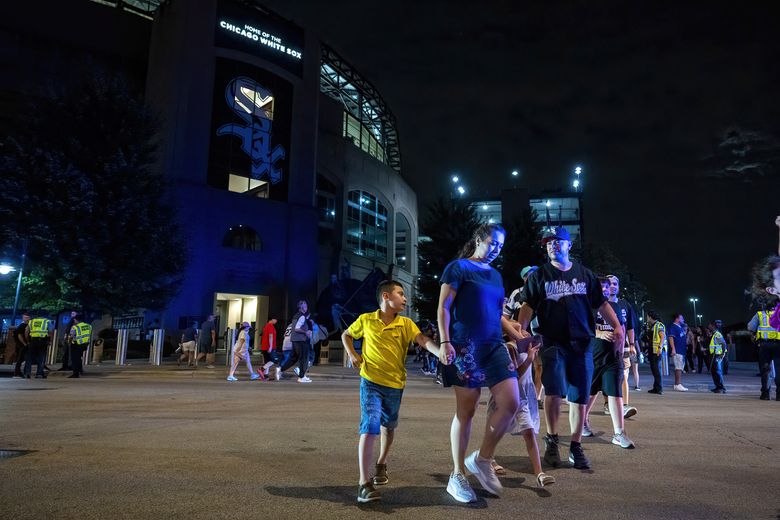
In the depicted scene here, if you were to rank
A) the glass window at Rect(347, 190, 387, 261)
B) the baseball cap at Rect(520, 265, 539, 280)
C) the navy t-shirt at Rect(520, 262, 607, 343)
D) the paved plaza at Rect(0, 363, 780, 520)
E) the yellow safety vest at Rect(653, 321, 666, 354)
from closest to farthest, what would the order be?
1. the paved plaza at Rect(0, 363, 780, 520)
2. the navy t-shirt at Rect(520, 262, 607, 343)
3. the baseball cap at Rect(520, 265, 539, 280)
4. the yellow safety vest at Rect(653, 321, 666, 354)
5. the glass window at Rect(347, 190, 387, 261)

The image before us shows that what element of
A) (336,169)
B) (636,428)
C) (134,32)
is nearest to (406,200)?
(336,169)

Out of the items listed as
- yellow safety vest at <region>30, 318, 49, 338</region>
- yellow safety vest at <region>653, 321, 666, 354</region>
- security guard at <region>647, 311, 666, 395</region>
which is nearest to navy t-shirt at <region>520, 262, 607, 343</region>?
security guard at <region>647, 311, 666, 395</region>

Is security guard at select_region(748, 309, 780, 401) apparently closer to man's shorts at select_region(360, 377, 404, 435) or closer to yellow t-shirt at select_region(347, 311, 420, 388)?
yellow t-shirt at select_region(347, 311, 420, 388)

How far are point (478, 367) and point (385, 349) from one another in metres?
0.69

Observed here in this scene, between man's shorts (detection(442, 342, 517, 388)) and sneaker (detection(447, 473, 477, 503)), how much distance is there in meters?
0.61

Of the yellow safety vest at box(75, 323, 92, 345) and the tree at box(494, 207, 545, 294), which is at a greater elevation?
the tree at box(494, 207, 545, 294)

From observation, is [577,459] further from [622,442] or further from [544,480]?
[622,442]

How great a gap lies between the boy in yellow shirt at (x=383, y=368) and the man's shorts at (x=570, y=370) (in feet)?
4.19

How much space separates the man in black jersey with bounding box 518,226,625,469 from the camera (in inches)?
174

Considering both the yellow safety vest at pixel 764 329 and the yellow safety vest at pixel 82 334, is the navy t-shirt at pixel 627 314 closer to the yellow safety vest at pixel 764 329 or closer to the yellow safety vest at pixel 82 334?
the yellow safety vest at pixel 764 329

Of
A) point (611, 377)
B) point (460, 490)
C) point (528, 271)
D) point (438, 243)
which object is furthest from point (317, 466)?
point (438, 243)

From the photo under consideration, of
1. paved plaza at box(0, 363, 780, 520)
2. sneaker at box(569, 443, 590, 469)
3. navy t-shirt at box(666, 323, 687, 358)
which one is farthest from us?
navy t-shirt at box(666, 323, 687, 358)

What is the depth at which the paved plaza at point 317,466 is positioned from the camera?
10.8 ft

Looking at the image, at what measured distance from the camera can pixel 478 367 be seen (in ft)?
12.0
